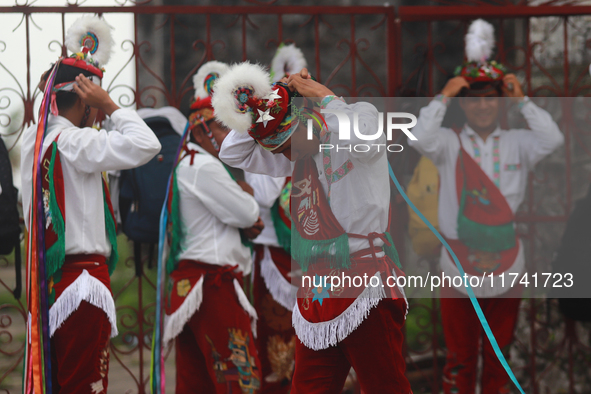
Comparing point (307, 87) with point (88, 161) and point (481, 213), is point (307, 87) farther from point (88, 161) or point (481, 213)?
point (481, 213)

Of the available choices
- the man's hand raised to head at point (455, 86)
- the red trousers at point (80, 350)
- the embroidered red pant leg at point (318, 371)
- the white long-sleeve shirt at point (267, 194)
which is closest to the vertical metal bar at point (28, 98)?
the white long-sleeve shirt at point (267, 194)

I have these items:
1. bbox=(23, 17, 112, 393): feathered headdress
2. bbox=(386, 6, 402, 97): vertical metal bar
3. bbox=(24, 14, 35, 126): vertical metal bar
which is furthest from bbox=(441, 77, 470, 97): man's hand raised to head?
bbox=(24, 14, 35, 126): vertical metal bar

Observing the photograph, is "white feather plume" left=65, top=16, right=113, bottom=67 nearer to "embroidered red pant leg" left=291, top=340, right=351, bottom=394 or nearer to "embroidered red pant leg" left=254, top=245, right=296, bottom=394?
"embroidered red pant leg" left=254, top=245, right=296, bottom=394

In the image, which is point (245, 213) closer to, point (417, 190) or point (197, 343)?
point (197, 343)

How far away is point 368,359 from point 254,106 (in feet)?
3.24

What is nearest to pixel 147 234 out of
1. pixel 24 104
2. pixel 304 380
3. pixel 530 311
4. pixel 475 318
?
pixel 24 104

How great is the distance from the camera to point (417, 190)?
13.2 feet

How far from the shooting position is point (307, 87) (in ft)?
7.38

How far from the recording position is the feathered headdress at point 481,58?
3836 mm

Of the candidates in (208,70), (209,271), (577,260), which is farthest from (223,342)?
(577,260)

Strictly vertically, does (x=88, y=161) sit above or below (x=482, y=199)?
above

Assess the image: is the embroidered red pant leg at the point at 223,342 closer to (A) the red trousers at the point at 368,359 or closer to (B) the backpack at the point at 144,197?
(B) the backpack at the point at 144,197

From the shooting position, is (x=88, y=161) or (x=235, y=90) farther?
(x=88, y=161)

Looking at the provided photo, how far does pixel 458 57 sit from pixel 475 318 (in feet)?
9.14
